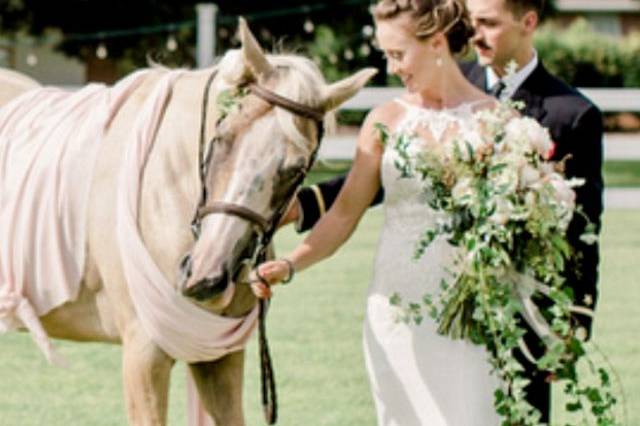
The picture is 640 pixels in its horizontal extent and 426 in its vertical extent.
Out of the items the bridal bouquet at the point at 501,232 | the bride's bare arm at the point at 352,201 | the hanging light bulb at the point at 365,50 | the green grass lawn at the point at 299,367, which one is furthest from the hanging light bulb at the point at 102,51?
the bridal bouquet at the point at 501,232

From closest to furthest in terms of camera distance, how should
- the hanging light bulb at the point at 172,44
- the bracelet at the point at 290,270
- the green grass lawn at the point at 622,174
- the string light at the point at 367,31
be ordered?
the bracelet at the point at 290,270 → the green grass lawn at the point at 622,174 → the hanging light bulb at the point at 172,44 → the string light at the point at 367,31

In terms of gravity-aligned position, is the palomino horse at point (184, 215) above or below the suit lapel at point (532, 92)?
below

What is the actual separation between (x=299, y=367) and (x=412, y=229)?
3.51 metres

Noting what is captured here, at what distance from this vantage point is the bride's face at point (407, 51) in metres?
4.09

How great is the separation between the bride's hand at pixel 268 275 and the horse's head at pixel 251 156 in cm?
7

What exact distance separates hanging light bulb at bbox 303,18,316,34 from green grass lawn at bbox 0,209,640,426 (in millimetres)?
14653

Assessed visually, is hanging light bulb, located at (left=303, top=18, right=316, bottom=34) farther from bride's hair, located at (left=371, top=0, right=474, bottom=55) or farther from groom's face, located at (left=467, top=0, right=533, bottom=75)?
bride's hair, located at (left=371, top=0, right=474, bottom=55)

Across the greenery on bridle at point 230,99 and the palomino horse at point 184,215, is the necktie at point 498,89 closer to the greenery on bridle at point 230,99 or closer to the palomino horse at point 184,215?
the palomino horse at point 184,215

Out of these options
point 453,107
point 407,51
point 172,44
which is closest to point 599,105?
point 453,107

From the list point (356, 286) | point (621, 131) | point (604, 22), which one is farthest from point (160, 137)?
point (604, 22)

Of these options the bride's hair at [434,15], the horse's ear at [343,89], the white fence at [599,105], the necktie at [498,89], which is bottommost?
the white fence at [599,105]

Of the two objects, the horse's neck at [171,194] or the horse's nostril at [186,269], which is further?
the horse's neck at [171,194]

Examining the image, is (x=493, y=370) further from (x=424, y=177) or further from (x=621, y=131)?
(x=621, y=131)

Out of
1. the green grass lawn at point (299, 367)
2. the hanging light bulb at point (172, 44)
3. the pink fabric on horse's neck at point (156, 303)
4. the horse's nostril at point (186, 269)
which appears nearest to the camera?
the horse's nostril at point (186, 269)
